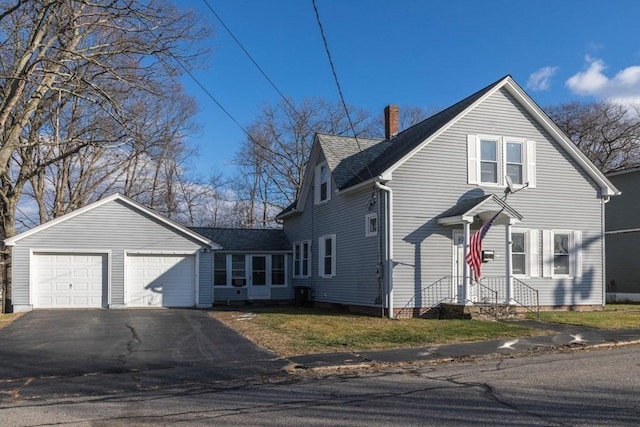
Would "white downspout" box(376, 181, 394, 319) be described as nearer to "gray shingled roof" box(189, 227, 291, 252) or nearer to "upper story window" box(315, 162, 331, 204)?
"upper story window" box(315, 162, 331, 204)

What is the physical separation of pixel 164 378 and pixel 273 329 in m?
5.97

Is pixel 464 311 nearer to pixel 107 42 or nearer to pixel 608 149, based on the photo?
pixel 107 42

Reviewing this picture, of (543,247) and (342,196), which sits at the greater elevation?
(342,196)

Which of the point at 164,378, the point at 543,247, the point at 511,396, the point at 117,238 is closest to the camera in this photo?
the point at 511,396

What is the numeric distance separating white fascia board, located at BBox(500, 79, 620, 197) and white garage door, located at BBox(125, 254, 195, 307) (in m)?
13.4

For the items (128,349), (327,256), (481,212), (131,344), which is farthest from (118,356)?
(327,256)

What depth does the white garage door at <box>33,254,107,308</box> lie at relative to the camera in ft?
71.0

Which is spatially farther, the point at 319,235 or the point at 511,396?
the point at 319,235

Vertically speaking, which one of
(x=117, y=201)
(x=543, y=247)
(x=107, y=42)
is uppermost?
(x=107, y=42)

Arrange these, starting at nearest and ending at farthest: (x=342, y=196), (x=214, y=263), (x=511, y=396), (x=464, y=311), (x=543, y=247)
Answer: (x=511, y=396) → (x=464, y=311) → (x=543, y=247) → (x=342, y=196) → (x=214, y=263)

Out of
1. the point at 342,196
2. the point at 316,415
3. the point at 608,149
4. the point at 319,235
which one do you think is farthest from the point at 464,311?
the point at 608,149

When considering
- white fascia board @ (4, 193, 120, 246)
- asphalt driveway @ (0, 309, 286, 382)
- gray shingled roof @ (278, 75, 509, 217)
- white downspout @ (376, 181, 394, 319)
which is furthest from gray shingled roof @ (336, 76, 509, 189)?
white fascia board @ (4, 193, 120, 246)

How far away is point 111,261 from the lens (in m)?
22.2

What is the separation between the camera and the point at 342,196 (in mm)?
20938
